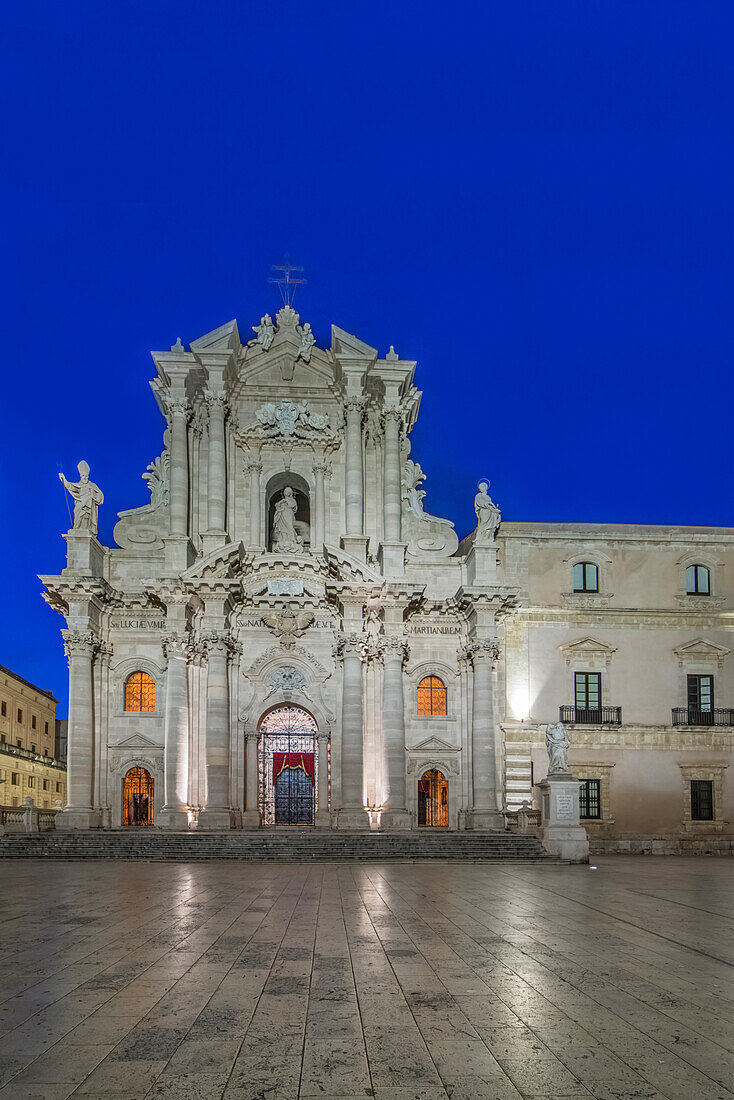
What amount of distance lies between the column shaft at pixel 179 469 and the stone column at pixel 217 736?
4.72 metres

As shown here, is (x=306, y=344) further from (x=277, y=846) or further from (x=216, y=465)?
(x=277, y=846)

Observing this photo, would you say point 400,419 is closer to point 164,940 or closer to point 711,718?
point 711,718

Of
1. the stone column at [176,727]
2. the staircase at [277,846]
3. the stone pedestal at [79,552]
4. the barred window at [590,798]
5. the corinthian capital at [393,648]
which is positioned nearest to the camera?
the staircase at [277,846]

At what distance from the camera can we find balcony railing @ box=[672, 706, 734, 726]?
39.7 m

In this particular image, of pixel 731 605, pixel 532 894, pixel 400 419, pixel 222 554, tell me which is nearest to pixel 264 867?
pixel 532 894

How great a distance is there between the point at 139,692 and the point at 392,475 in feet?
41.9

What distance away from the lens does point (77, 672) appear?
36156mm

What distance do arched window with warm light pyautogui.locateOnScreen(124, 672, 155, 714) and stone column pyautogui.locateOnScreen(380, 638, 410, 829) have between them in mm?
8895

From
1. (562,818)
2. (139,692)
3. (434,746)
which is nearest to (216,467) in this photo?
(139,692)

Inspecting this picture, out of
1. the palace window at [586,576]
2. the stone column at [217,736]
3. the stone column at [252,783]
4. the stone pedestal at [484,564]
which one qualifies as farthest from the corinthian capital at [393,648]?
the palace window at [586,576]

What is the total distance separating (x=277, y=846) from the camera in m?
30.0

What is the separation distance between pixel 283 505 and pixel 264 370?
5.74 metres

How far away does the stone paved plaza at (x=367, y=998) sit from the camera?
6203 millimetres

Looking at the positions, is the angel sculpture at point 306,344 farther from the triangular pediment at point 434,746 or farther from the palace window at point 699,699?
the palace window at point 699,699
